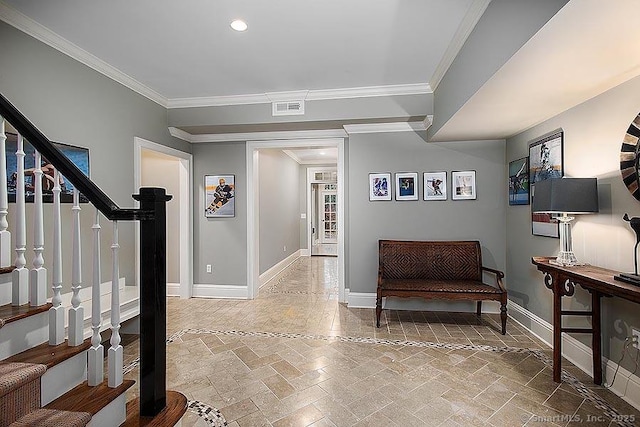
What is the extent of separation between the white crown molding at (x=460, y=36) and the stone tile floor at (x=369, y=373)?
272cm

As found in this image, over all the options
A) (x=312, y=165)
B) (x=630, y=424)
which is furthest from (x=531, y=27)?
(x=312, y=165)

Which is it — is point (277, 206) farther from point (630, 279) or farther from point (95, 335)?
point (630, 279)

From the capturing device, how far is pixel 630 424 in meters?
1.95

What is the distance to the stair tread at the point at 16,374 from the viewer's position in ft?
3.85

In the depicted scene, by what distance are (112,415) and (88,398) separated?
5.3 inches

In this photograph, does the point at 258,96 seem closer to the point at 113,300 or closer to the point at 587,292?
the point at 113,300

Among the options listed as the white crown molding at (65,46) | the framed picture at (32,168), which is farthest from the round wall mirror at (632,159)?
the white crown molding at (65,46)

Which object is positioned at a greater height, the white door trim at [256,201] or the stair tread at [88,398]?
the white door trim at [256,201]

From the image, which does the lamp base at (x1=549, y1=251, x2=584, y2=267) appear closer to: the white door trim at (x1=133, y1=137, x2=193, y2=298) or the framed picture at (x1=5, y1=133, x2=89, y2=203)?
the framed picture at (x1=5, y1=133, x2=89, y2=203)

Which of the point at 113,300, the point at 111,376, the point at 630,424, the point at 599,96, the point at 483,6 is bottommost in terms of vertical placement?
the point at 630,424

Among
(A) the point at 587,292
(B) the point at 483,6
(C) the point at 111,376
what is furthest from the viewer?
(A) the point at 587,292

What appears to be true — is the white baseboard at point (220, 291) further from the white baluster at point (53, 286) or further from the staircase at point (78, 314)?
the white baluster at point (53, 286)

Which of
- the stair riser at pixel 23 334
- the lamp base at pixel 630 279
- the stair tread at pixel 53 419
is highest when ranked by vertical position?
the lamp base at pixel 630 279

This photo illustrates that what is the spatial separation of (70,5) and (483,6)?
9.55 ft
